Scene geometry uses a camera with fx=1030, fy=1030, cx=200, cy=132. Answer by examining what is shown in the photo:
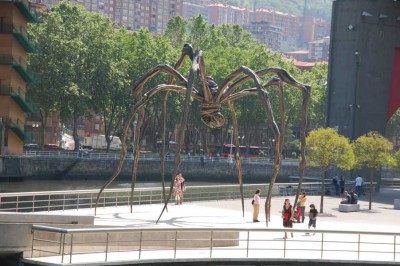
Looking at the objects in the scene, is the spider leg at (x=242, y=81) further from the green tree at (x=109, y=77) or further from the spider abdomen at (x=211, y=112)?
the green tree at (x=109, y=77)

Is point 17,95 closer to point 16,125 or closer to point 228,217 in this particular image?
point 16,125

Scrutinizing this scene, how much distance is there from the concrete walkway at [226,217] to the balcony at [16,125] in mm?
31983

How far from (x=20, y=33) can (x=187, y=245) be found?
52351 millimetres

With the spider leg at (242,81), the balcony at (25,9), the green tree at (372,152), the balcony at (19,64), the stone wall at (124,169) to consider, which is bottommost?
the stone wall at (124,169)

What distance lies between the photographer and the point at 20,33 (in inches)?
3063

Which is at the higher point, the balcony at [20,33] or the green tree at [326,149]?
the balcony at [20,33]

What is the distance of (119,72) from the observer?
312ft

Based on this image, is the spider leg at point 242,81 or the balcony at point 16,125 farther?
the balcony at point 16,125

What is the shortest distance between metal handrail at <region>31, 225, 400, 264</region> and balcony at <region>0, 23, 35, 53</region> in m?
50.3

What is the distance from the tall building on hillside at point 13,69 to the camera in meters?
77.5

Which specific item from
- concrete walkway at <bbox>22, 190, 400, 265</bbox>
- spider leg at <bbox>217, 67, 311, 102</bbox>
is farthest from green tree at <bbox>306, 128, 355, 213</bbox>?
spider leg at <bbox>217, 67, 311, 102</bbox>

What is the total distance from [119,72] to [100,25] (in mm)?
4882

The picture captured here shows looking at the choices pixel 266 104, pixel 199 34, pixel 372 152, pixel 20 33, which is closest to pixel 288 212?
pixel 266 104


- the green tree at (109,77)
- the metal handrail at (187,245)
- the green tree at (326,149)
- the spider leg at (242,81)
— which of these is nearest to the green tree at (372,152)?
the green tree at (326,149)
